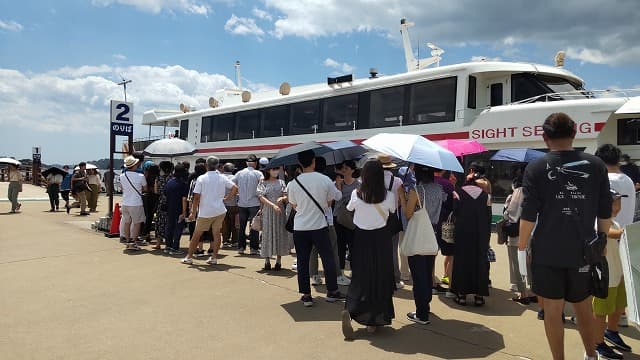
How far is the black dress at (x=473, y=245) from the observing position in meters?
5.19

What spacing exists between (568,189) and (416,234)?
1.70 meters

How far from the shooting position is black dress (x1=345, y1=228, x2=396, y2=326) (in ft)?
14.1

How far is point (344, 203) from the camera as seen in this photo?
6105mm

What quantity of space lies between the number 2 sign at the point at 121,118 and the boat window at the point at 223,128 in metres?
6.31

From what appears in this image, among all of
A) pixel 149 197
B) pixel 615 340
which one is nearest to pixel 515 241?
pixel 615 340

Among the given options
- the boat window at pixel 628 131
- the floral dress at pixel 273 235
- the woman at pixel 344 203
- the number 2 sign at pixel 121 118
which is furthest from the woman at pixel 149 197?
the boat window at pixel 628 131

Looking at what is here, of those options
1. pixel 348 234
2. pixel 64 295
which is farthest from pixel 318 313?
pixel 64 295

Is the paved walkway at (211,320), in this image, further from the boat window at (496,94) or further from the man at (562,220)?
the boat window at (496,94)

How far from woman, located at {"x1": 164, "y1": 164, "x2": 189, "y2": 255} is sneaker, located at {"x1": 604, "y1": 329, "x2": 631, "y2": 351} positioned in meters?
6.44

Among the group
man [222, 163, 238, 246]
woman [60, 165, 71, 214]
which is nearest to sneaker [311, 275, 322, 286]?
man [222, 163, 238, 246]

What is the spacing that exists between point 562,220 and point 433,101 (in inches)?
329

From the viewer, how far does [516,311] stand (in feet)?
17.0

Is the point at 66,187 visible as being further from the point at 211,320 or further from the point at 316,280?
the point at 211,320

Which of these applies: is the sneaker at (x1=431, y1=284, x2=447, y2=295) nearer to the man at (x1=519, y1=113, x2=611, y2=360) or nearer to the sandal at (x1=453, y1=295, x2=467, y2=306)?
the sandal at (x1=453, y1=295, x2=467, y2=306)
